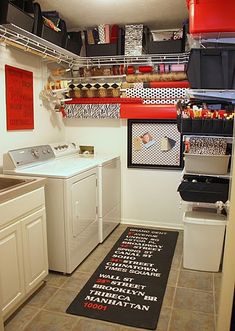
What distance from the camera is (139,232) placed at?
11.6 feet

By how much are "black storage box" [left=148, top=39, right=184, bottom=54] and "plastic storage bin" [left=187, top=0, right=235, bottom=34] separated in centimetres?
92

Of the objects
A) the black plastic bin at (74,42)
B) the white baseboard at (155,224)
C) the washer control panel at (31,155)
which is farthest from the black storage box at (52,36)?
the white baseboard at (155,224)

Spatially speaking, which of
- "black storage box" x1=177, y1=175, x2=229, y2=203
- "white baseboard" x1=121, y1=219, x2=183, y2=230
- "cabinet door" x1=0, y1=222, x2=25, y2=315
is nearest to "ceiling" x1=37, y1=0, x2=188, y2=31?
"black storage box" x1=177, y1=175, x2=229, y2=203

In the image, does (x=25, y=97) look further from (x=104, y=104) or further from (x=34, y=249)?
(x=34, y=249)

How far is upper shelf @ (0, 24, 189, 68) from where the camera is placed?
2439 millimetres

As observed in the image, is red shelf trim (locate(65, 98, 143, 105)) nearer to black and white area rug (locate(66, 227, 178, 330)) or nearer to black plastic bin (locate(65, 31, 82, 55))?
black plastic bin (locate(65, 31, 82, 55))

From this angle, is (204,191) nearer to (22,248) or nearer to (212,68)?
(212,68)

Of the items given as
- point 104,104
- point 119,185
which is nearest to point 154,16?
point 104,104

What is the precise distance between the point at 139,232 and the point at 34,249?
158 cm

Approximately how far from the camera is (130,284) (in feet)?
7.98

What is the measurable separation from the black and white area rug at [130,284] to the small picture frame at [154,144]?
913 millimetres

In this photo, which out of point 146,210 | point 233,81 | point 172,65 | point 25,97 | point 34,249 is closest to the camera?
point 34,249

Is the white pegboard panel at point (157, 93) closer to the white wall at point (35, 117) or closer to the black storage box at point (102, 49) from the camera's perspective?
the black storage box at point (102, 49)

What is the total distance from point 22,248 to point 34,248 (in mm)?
160
